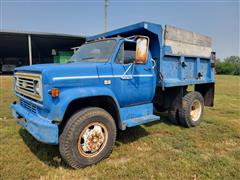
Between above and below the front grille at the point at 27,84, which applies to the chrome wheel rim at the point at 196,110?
below

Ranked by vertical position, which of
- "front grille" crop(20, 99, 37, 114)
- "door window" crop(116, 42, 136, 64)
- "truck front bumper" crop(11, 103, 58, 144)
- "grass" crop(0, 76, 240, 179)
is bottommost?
"grass" crop(0, 76, 240, 179)

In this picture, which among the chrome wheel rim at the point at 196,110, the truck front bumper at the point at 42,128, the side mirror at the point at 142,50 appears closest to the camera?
the truck front bumper at the point at 42,128

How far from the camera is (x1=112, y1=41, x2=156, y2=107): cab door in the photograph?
142 inches

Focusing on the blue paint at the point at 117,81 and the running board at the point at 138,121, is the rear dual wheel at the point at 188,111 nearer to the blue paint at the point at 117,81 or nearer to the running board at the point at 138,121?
the blue paint at the point at 117,81

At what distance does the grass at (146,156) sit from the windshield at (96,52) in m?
1.85

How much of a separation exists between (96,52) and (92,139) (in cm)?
179

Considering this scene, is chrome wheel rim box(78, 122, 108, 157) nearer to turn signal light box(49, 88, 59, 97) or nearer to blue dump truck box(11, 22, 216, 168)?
blue dump truck box(11, 22, 216, 168)

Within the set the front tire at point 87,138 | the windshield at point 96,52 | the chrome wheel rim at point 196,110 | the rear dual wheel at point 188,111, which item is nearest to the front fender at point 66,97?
the front tire at point 87,138

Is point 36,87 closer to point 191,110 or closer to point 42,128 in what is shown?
point 42,128

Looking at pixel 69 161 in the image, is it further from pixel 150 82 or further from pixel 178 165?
pixel 150 82

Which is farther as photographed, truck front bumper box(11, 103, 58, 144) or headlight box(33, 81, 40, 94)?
headlight box(33, 81, 40, 94)

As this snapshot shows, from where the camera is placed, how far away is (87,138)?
10.3ft

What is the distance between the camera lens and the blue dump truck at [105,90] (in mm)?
2902

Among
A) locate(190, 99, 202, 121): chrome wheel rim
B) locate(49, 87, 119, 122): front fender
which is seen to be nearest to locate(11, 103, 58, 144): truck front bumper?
locate(49, 87, 119, 122): front fender
